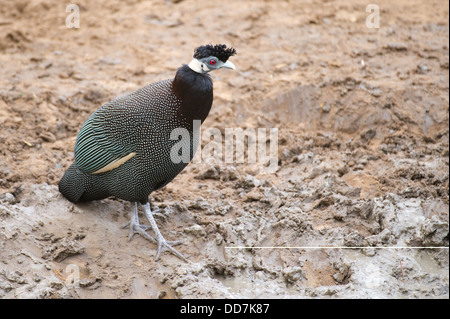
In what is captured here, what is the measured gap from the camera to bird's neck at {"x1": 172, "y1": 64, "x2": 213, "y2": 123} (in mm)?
4004

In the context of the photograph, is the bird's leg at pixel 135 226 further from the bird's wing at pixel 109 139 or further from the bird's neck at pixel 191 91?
the bird's neck at pixel 191 91

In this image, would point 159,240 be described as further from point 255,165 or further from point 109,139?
point 255,165

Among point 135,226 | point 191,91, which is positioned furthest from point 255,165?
point 191,91

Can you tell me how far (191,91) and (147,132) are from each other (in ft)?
1.47

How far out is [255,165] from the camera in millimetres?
5703

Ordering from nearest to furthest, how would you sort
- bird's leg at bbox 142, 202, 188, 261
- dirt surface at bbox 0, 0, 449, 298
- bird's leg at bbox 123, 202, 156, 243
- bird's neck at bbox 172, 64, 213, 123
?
bird's neck at bbox 172, 64, 213, 123
dirt surface at bbox 0, 0, 449, 298
bird's leg at bbox 142, 202, 188, 261
bird's leg at bbox 123, 202, 156, 243

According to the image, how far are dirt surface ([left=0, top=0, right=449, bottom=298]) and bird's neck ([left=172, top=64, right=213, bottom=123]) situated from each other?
1.07 m

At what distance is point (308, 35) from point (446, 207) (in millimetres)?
3601

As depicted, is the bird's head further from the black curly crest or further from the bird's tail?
the bird's tail

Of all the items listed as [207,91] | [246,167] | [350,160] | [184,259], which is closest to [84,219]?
[184,259]

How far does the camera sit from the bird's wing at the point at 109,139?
412cm

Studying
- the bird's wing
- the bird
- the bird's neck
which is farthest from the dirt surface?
the bird's neck

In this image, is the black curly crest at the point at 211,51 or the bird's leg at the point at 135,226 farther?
the bird's leg at the point at 135,226

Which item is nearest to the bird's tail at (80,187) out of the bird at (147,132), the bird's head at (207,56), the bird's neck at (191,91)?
the bird at (147,132)
